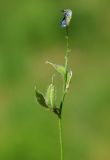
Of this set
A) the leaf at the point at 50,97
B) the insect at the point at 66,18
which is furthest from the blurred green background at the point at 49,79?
the insect at the point at 66,18

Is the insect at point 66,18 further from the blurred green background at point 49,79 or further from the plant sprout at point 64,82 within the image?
the blurred green background at point 49,79

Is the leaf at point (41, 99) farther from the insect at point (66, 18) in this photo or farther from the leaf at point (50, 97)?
the insect at point (66, 18)

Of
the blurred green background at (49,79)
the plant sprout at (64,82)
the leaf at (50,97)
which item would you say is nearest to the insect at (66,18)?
the plant sprout at (64,82)

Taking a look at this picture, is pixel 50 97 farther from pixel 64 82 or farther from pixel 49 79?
pixel 49 79

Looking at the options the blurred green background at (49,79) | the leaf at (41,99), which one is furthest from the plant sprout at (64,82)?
the blurred green background at (49,79)

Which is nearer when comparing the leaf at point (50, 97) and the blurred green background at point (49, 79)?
the leaf at point (50, 97)

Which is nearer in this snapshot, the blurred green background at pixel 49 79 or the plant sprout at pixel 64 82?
the plant sprout at pixel 64 82

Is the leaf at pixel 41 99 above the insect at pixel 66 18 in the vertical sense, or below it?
below

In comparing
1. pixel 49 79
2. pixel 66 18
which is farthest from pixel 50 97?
pixel 49 79

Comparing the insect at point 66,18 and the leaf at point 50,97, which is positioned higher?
the insect at point 66,18

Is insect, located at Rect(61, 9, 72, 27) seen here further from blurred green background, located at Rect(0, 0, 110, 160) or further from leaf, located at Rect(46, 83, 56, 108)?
blurred green background, located at Rect(0, 0, 110, 160)
